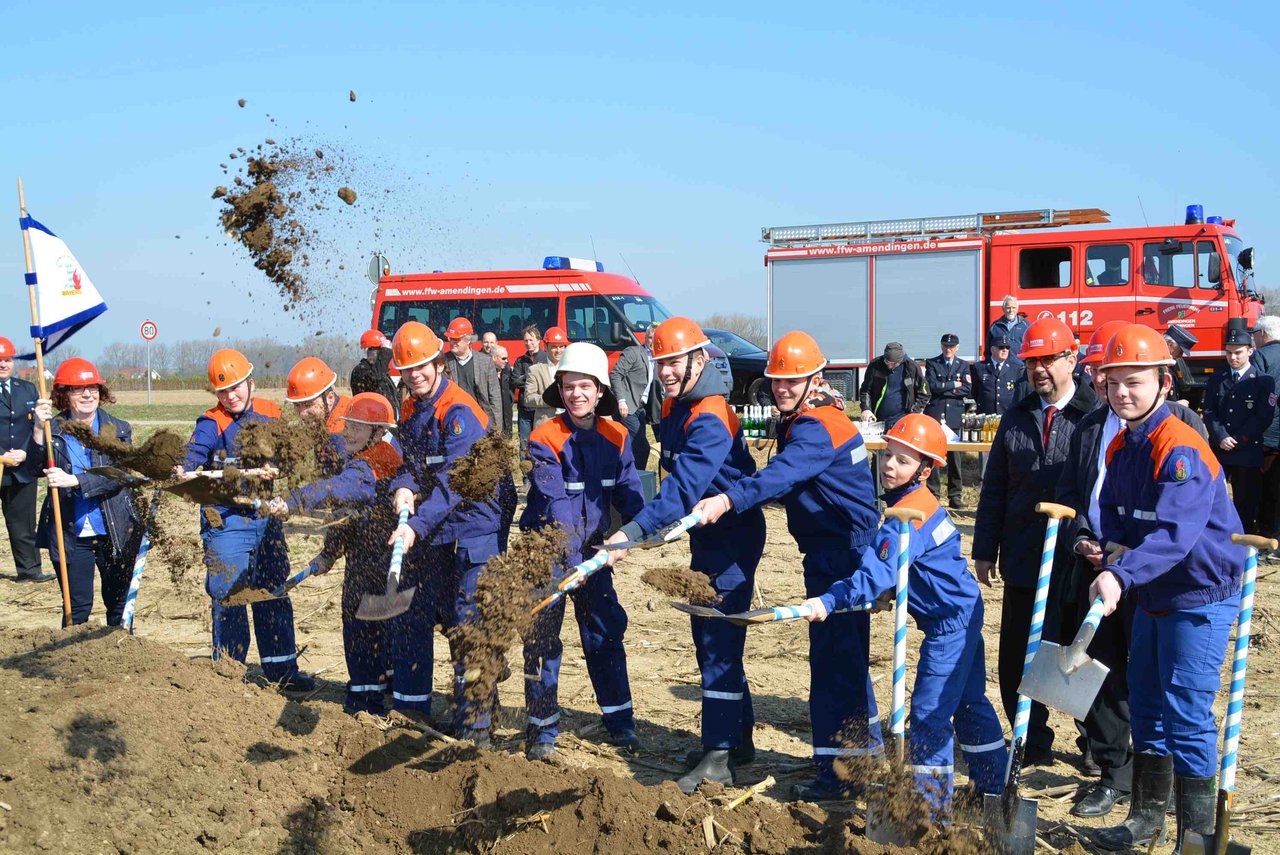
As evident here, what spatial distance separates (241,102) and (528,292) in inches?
353

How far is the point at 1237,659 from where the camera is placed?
12.6 ft

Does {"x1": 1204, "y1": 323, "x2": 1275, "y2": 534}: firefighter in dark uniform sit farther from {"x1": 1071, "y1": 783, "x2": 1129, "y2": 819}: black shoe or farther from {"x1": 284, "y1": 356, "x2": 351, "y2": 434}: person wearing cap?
{"x1": 284, "y1": 356, "x2": 351, "y2": 434}: person wearing cap

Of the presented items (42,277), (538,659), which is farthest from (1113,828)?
(42,277)

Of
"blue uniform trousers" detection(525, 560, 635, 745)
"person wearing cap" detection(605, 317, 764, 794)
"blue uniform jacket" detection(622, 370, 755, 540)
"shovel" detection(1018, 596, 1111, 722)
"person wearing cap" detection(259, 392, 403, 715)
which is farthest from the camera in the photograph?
"person wearing cap" detection(259, 392, 403, 715)

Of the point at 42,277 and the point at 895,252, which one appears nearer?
the point at 42,277

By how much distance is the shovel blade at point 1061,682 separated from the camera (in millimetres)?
3865

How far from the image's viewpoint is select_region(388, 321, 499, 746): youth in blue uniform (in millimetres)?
5566

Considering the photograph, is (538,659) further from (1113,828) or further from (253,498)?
(1113,828)

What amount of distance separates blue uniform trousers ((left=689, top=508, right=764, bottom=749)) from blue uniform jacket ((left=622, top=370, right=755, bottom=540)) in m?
0.10

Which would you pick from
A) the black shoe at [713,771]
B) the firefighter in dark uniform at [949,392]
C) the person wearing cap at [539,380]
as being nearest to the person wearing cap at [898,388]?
the firefighter in dark uniform at [949,392]

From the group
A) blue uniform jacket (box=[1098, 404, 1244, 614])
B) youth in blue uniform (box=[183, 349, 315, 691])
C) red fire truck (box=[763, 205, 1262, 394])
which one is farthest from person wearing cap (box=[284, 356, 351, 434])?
red fire truck (box=[763, 205, 1262, 394])

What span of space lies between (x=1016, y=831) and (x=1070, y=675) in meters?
0.62

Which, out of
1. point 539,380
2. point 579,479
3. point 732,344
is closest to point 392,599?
point 579,479

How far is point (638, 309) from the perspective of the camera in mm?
16797
